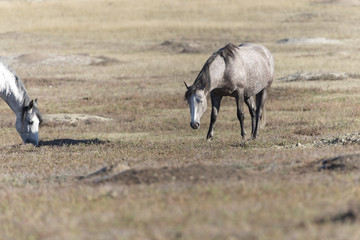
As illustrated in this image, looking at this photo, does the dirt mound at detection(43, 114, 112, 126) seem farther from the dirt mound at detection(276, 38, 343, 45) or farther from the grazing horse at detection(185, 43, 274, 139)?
the dirt mound at detection(276, 38, 343, 45)

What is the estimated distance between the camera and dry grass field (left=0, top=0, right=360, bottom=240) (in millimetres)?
7406

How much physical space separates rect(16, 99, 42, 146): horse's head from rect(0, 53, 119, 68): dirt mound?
30382 mm

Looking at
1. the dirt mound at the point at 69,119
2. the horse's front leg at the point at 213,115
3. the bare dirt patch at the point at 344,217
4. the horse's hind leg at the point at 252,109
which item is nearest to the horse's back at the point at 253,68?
the horse's hind leg at the point at 252,109

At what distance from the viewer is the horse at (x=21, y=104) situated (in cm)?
1873

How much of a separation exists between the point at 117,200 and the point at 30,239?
1.79 metres

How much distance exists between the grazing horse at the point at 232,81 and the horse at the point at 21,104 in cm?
477

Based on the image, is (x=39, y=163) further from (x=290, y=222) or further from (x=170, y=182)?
(x=290, y=222)

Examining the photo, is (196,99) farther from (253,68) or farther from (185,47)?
(185,47)

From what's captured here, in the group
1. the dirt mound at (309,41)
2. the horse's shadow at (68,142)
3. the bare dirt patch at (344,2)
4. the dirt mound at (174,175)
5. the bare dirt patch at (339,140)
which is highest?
the dirt mound at (174,175)

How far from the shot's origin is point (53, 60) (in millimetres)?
50312

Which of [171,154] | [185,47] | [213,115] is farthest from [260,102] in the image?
[185,47]

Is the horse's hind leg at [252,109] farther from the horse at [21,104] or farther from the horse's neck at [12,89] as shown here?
the horse's neck at [12,89]

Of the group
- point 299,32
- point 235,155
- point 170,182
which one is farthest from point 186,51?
point 170,182

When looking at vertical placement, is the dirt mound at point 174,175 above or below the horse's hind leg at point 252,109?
above
